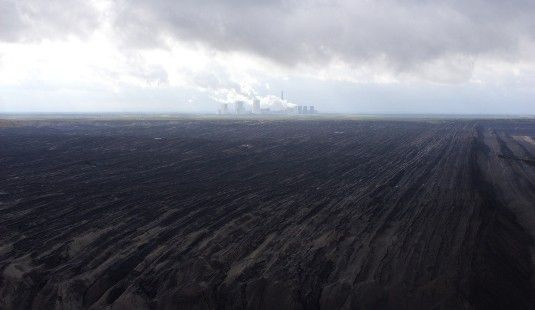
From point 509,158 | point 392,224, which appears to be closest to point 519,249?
point 392,224

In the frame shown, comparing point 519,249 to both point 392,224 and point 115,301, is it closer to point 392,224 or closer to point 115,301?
point 392,224

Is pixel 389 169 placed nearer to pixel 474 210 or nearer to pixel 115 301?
pixel 474 210

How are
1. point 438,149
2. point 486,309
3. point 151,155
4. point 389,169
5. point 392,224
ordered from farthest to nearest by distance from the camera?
point 438,149 → point 151,155 → point 389,169 → point 392,224 → point 486,309

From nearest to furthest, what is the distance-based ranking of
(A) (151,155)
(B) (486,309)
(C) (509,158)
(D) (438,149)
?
(B) (486,309), (C) (509,158), (A) (151,155), (D) (438,149)

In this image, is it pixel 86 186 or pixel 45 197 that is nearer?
pixel 45 197

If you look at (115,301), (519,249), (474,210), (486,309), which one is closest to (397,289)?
(486,309)

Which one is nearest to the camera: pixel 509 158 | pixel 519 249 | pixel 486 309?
pixel 486 309
